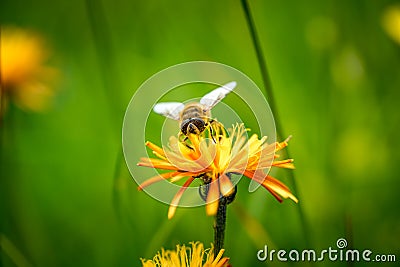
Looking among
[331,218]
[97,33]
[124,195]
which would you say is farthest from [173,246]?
[97,33]

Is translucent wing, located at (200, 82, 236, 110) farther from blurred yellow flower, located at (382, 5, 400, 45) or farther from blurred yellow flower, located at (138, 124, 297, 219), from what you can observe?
blurred yellow flower, located at (382, 5, 400, 45)

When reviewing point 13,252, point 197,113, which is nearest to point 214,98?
point 197,113

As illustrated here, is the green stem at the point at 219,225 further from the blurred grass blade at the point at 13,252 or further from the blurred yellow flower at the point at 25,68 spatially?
the blurred yellow flower at the point at 25,68

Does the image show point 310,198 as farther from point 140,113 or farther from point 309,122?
point 140,113

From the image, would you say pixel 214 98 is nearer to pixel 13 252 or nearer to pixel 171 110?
pixel 171 110

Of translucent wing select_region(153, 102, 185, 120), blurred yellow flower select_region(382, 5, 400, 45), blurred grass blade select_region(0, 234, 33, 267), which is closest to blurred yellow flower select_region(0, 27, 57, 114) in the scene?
blurred grass blade select_region(0, 234, 33, 267)

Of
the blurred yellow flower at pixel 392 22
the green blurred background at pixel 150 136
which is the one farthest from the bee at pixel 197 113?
the blurred yellow flower at pixel 392 22

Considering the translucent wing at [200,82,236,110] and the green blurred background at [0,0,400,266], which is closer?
the translucent wing at [200,82,236,110]
